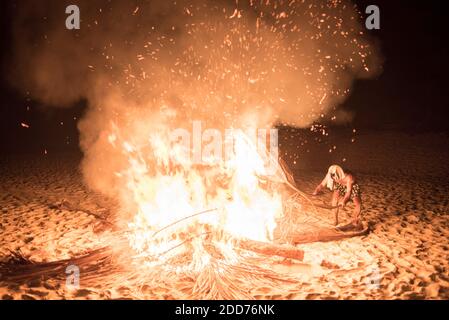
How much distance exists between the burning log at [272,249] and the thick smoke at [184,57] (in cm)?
314

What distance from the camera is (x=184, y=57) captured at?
8.43 metres

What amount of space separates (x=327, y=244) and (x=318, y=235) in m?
0.17

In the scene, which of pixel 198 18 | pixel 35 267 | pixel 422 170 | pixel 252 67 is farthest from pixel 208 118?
pixel 422 170

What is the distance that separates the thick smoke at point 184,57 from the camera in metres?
7.19

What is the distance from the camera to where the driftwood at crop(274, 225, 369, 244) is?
478 centimetres

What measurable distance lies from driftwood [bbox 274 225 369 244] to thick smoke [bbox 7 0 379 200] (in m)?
3.16

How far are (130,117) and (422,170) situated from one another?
8.01m

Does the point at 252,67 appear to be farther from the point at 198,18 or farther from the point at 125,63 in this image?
the point at 125,63

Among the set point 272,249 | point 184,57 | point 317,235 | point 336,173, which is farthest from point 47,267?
point 184,57

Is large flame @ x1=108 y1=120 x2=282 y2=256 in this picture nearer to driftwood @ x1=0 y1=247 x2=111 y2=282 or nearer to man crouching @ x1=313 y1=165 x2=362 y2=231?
driftwood @ x1=0 y1=247 x2=111 y2=282

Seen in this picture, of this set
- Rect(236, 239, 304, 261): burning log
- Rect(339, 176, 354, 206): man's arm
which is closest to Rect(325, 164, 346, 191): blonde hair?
Rect(339, 176, 354, 206): man's arm

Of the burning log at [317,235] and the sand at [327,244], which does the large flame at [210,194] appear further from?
the sand at [327,244]

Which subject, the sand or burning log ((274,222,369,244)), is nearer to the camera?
the sand

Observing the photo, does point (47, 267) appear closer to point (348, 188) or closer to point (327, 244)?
point (327, 244)
